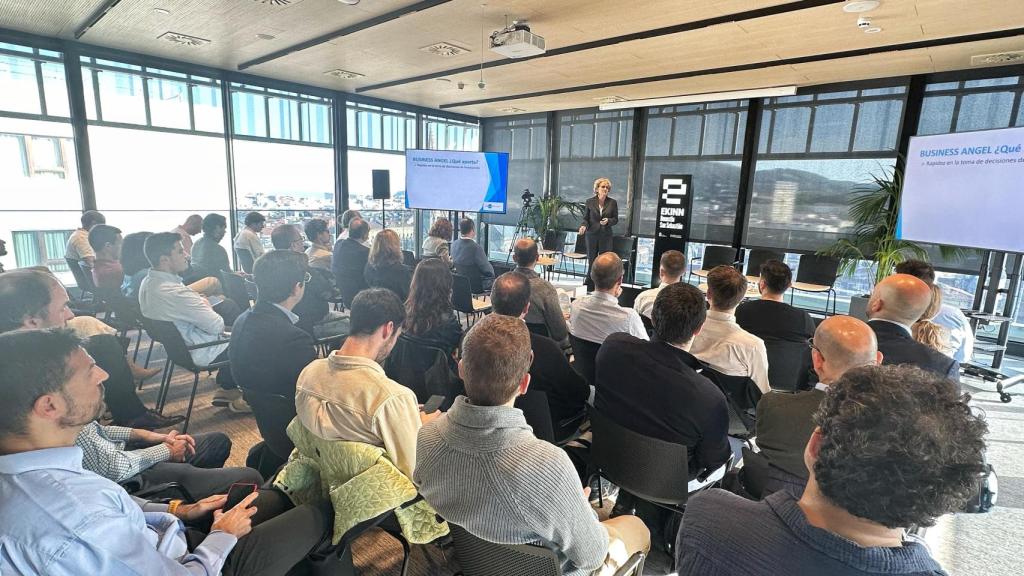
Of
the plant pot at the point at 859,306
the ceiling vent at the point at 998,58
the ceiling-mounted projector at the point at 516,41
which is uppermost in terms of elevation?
the ceiling vent at the point at 998,58

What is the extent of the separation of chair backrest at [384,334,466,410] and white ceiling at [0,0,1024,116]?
2987 millimetres

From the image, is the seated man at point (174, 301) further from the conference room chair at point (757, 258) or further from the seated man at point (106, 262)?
the conference room chair at point (757, 258)

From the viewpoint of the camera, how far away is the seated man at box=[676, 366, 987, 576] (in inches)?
29.9

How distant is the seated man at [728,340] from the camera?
8.01 ft

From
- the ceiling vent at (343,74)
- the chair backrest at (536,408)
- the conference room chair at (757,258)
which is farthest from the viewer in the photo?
the conference room chair at (757,258)

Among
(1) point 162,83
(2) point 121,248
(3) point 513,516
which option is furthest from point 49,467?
(1) point 162,83

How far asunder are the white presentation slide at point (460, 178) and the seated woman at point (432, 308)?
5.34 metres

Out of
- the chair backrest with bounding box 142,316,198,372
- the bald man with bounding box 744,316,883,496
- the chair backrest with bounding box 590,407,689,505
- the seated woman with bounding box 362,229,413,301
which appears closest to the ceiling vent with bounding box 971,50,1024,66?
the bald man with bounding box 744,316,883,496

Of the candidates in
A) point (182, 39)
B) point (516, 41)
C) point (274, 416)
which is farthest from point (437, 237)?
point (274, 416)

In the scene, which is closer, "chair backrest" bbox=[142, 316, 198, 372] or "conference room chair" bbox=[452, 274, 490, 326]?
"chair backrest" bbox=[142, 316, 198, 372]

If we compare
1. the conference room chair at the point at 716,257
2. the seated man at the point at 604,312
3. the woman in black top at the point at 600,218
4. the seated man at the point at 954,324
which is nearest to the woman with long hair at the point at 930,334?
the seated man at the point at 954,324

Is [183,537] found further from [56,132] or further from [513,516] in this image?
[56,132]

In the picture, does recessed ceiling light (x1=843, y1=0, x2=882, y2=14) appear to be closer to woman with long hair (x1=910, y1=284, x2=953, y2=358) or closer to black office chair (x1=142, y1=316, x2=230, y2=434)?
woman with long hair (x1=910, y1=284, x2=953, y2=358)

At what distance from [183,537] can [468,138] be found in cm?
993
